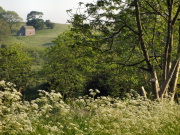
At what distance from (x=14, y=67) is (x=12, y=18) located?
303ft

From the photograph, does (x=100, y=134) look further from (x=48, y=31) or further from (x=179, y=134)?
(x=48, y=31)

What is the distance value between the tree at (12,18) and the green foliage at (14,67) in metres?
89.1

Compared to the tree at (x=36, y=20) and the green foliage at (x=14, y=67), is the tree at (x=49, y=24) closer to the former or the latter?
the tree at (x=36, y=20)

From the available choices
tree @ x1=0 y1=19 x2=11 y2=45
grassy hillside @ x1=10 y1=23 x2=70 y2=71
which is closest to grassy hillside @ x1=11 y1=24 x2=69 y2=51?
grassy hillside @ x1=10 y1=23 x2=70 y2=71

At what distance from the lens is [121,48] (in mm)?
10602

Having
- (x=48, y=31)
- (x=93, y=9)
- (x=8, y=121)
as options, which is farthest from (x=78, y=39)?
(x=48, y=31)

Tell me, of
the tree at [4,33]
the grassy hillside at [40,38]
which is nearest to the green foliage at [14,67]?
the tree at [4,33]

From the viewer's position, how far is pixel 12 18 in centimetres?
11906

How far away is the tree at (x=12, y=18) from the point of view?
117250 millimetres

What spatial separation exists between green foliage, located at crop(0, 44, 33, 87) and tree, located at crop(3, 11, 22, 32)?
8910cm

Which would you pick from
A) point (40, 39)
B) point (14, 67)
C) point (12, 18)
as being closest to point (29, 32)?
point (40, 39)

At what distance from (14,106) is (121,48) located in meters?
6.73

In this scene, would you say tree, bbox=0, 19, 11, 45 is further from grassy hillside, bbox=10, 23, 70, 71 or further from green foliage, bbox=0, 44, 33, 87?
green foliage, bbox=0, 44, 33, 87

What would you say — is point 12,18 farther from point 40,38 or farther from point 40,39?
point 40,39
